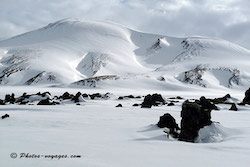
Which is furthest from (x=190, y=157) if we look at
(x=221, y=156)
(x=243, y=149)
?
(x=243, y=149)

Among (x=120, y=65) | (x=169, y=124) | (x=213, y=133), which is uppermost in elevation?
(x=120, y=65)

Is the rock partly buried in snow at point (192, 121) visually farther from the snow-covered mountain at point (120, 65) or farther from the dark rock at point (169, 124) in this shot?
the snow-covered mountain at point (120, 65)

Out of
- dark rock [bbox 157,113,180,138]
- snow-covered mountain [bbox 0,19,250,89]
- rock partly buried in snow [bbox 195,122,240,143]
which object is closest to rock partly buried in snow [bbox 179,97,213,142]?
rock partly buried in snow [bbox 195,122,240,143]

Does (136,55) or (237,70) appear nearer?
(237,70)

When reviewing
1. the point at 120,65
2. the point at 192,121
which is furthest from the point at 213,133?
the point at 120,65

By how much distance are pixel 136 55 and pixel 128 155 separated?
193 meters

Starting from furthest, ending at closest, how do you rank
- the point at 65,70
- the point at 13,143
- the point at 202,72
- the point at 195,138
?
the point at 65,70 → the point at 202,72 → the point at 195,138 → the point at 13,143

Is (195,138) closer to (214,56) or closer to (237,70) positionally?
(237,70)

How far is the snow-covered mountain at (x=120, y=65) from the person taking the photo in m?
115

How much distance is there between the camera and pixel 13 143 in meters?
8.09

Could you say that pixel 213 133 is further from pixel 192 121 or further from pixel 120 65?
pixel 120 65

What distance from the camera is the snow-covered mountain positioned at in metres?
115

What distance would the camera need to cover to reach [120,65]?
16462cm

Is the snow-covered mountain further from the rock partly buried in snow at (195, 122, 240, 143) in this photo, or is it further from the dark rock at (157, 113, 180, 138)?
the rock partly buried in snow at (195, 122, 240, 143)
